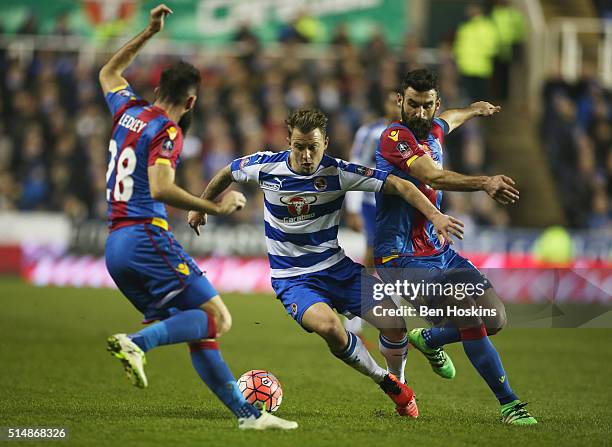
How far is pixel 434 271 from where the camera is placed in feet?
24.6

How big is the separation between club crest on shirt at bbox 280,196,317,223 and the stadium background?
827 cm

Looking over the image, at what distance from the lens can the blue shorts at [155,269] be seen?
6.52 meters

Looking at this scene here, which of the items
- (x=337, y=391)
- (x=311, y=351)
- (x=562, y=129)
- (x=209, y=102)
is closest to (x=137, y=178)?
(x=337, y=391)

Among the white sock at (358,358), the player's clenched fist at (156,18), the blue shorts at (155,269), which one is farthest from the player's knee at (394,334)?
the player's clenched fist at (156,18)

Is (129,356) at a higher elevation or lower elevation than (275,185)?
lower

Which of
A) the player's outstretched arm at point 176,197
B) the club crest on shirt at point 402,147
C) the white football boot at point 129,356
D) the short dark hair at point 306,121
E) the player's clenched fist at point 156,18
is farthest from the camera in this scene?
the club crest on shirt at point 402,147

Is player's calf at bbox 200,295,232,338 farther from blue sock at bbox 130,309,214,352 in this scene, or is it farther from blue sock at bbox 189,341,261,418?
blue sock at bbox 189,341,261,418

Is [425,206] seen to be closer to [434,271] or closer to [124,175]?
[434,271]

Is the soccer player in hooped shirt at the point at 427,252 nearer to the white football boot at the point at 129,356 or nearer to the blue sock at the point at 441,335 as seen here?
the blue sock at the point at 441,335

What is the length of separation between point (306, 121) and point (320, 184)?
1.57ft

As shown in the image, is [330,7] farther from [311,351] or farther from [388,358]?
[388,358]

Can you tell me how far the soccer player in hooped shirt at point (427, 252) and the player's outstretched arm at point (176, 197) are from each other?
153 centimetres

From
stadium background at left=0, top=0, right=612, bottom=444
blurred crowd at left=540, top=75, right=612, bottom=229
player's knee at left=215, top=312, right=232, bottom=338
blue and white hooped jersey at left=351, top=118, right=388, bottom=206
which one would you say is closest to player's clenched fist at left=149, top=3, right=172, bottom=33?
player's knee at left=215, top=312, right=232, bottom=338

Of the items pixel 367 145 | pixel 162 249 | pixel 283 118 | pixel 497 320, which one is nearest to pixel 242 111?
pixel 283 118
